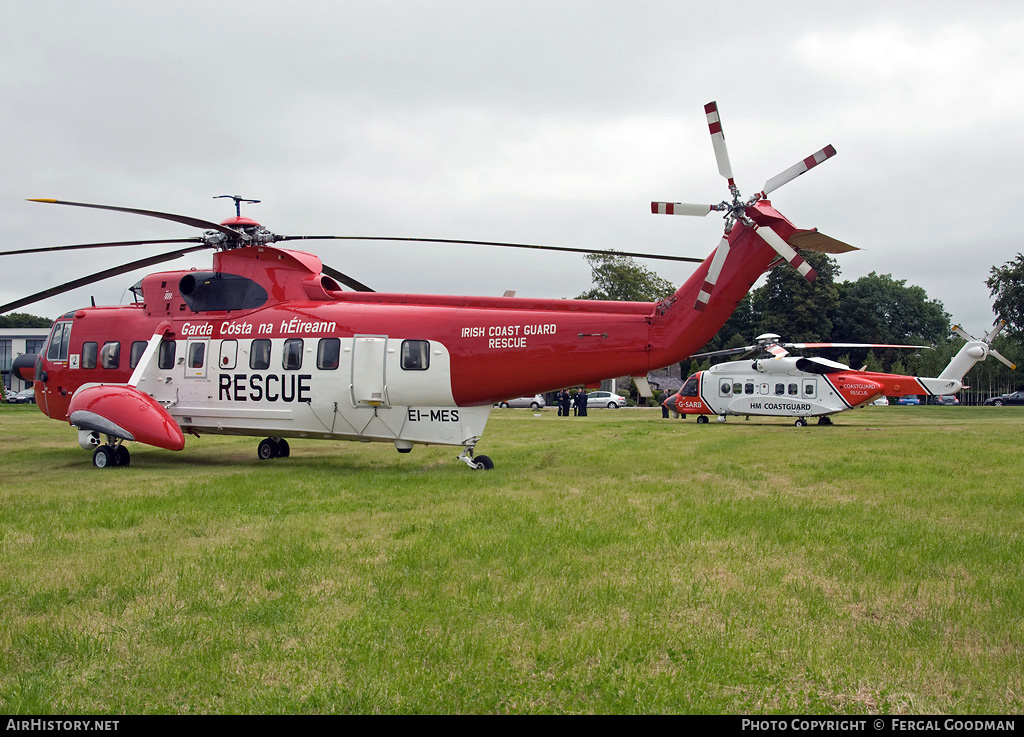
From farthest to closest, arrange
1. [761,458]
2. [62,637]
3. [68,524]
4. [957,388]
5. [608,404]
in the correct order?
[608,404], [957,388], [761,458], [68,524], [62,637]

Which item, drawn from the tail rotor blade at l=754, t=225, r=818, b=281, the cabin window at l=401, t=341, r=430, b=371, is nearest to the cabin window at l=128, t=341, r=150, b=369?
the cabin window at l=401, t=341, r=430, b=371

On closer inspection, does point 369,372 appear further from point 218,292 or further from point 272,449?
point 218,292

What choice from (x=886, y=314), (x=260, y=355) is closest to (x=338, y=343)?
(x=260, y=355)

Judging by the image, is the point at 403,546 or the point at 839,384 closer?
the point at 403,546

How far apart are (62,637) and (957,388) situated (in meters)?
30.5

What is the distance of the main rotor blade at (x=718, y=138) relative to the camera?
33.0 ft

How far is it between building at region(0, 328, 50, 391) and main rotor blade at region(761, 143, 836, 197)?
86.3m

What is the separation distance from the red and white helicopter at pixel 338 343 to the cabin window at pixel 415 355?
25mm

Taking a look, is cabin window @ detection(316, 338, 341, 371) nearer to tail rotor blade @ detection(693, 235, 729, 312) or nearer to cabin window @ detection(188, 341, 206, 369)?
cabin window @ detection(188, 341, 206, 369)

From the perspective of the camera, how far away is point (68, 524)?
7.51 meters
